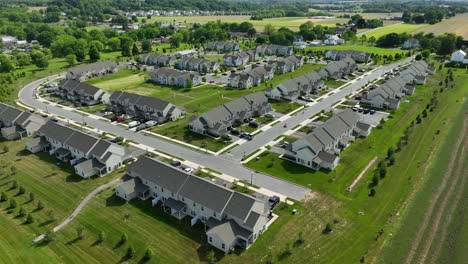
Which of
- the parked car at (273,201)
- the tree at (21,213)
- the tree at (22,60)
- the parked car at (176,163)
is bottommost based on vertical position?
the tree at (22,60)

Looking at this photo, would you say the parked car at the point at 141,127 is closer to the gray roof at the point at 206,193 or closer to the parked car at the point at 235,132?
the parked car at the point at 235,132

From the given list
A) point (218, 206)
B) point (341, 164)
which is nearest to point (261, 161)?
point (341, 164)

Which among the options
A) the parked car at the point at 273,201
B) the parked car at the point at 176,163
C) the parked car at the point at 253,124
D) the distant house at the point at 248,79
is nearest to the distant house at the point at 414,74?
the distant house at the point at 248,79

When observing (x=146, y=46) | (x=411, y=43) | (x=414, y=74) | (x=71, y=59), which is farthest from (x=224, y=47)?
(x=411, y=43)

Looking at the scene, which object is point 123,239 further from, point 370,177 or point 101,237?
point 370,177

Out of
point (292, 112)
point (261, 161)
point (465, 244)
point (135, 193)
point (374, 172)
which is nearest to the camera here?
point (465, 244)

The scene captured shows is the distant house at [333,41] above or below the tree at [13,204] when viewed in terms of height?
above

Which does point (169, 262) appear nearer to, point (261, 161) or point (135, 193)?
point (135, 193)
